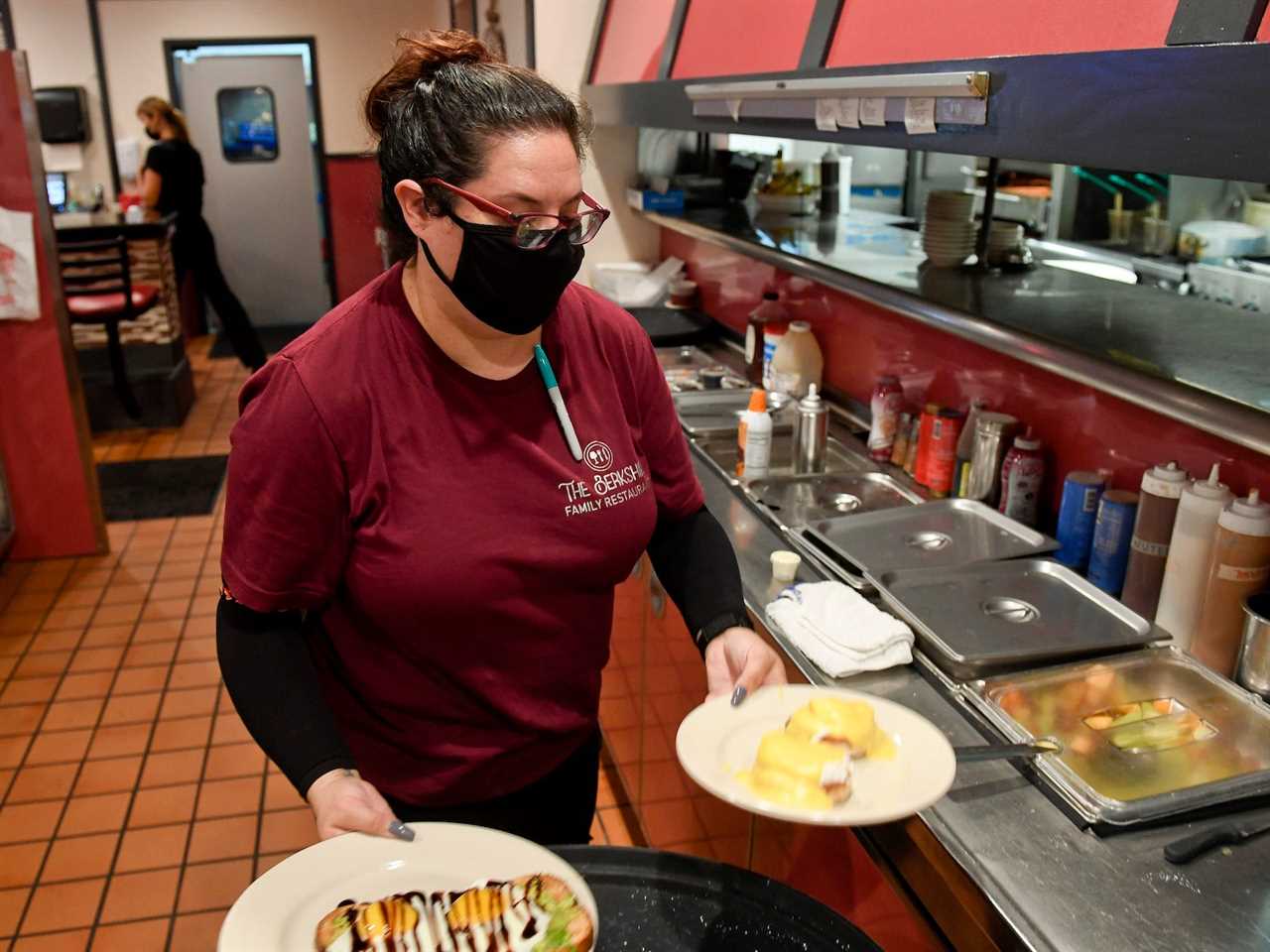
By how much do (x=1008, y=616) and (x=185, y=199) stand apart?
20.8 feet

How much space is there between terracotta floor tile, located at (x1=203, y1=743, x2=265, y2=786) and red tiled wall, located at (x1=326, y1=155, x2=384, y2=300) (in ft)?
18.7

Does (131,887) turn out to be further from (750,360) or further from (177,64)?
(177,64)

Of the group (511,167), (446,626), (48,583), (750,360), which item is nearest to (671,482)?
(446,626)

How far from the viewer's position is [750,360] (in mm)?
3252

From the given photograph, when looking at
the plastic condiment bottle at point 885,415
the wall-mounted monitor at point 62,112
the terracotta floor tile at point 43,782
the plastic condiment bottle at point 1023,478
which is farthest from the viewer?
the wall-mounted monitor at point 62,112

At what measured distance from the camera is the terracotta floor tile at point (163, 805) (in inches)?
106

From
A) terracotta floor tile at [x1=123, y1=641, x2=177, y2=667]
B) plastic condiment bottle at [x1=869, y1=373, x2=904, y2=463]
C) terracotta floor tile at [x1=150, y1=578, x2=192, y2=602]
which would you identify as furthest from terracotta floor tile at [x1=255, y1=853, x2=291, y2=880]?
plastic condiment bottle at [x1=869, y1=373, x2=904, y2=463]

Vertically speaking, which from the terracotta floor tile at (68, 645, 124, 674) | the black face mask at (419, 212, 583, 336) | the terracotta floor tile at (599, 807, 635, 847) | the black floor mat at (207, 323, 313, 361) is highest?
the black face mask at (419, 212, 583, 336)

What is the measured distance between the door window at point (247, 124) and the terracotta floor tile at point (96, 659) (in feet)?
18.8

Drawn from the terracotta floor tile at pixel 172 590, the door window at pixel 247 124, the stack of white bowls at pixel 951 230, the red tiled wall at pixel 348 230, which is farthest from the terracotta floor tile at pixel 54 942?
the door window at pixel 247 124

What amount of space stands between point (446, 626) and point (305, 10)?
7.86 metres

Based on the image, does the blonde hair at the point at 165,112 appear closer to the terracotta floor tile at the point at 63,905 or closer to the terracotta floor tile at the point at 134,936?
the terracotta floor tile at the point at 63,905

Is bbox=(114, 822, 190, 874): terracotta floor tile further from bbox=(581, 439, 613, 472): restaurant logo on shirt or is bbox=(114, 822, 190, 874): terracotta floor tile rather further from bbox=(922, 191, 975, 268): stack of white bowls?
bbox=(922, 191, 975, 268): stack of white bowls

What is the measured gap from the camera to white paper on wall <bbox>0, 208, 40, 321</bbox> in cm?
379
